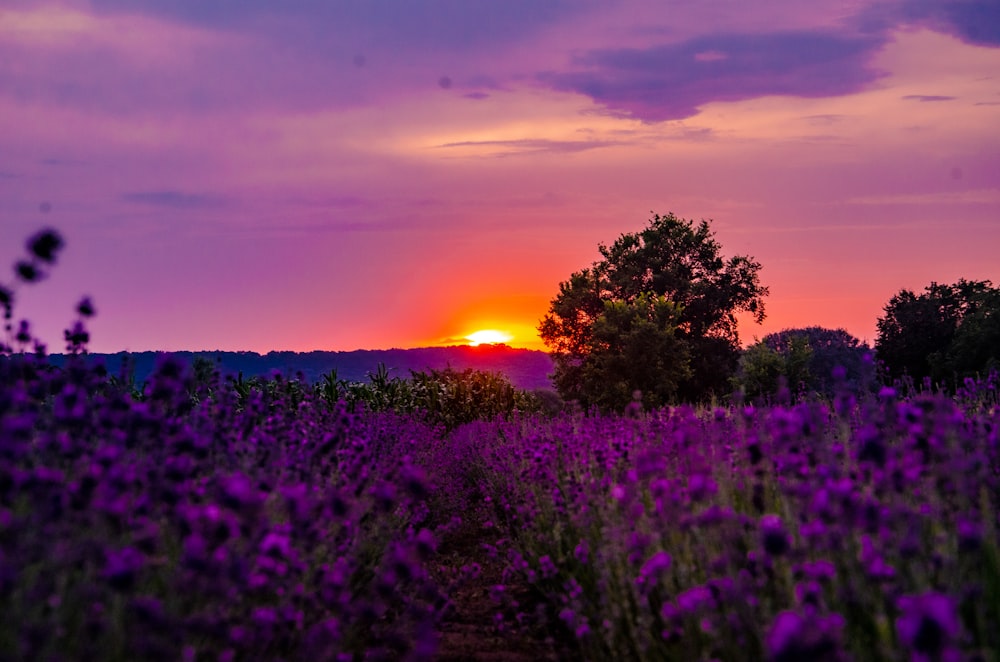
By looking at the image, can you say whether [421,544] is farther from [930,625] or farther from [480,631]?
[480,631]

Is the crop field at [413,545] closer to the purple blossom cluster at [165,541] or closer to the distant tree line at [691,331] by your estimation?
the purple blossom cluster at [165,541]

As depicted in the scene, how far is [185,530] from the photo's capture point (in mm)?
3264

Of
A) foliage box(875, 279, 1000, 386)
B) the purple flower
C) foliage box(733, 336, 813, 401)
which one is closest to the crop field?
the purple flower

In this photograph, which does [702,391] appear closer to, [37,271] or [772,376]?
[772,376]

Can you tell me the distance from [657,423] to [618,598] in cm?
319

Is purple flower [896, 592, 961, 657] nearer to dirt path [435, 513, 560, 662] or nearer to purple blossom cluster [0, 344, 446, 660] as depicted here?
purple blossom cluster [0, 344, 446, 660]

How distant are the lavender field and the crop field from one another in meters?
0.02

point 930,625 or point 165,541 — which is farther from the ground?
point 930,625

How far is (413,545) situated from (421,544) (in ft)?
2.91

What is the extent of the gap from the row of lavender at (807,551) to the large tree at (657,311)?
2407 cm

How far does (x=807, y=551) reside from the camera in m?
3.39

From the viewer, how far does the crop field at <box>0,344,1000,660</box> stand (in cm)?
312

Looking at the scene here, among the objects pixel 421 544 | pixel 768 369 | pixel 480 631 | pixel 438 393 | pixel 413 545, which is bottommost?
pixel 480 631

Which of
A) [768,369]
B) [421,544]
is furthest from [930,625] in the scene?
[768,369]
